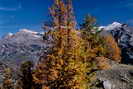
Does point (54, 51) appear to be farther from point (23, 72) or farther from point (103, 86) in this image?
point (103, 86)

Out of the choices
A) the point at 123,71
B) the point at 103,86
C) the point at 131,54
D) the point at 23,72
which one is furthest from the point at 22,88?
the point at 131,54

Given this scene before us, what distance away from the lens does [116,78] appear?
138 feet

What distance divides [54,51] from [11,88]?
29.6 metres

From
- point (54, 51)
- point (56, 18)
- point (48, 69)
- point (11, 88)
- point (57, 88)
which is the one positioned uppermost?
point (56, 18)

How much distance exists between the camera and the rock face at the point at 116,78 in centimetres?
3888

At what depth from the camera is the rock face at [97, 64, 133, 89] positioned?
128ft

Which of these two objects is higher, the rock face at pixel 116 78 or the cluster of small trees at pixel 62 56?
the cluster of small trees at pixel 62 56

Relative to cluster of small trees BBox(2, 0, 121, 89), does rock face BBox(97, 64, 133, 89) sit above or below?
below

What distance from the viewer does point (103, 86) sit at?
1497 inches

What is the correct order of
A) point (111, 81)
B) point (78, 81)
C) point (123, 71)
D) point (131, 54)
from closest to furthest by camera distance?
point (78, 81)
point (111, 81)
point (123, 71)
point (131, 54)

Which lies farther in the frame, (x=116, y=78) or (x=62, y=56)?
(x=116, y=78)

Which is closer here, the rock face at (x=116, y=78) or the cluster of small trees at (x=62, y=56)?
the cluster of small trees at (x=62, y=56)

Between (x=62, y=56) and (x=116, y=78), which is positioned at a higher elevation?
(x=62, y=56)

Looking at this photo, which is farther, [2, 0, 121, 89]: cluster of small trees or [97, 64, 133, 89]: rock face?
[97, 64, 133, 89]: rock face
